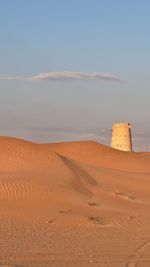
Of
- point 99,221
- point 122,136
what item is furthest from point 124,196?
point 122,136

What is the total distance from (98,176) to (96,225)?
41.7ft

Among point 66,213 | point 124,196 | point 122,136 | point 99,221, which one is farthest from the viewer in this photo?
point 122,136

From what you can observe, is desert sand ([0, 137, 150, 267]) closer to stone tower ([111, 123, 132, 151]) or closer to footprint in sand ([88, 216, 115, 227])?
footprint in sand ([88, 216, 115, 227])

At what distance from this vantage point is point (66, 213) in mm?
17172

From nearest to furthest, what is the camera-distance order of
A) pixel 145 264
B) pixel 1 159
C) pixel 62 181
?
pixel 145 264
pixel 62 181
pixel 1 159

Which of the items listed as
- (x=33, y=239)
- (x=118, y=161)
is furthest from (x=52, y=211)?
(x=118, y=161)

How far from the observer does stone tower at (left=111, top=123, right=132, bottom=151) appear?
5569cm

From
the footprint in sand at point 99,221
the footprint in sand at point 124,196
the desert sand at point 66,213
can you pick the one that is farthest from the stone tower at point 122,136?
the footprint in sand at point 99,221

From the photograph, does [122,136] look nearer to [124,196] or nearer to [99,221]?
[124,196]

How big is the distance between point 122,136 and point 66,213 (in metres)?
39.5

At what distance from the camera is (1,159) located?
27156 millimetres

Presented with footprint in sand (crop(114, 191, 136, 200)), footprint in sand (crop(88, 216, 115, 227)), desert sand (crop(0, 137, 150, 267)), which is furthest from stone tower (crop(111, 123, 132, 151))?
footprint in sand (crop(88, 216, 115, 227))

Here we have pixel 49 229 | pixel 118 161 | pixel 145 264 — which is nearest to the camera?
pixel 145 264

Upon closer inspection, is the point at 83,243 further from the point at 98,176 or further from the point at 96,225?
the point at 98,176
